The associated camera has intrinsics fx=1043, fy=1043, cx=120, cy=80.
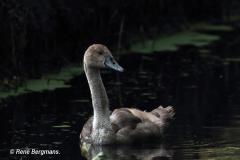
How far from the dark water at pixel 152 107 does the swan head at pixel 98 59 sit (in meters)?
1.00

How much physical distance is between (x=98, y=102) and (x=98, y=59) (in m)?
0.62

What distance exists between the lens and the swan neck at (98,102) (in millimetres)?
13812

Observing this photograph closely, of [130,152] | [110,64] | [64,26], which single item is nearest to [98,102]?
[110,64]

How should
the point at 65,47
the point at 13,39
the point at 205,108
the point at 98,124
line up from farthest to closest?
the point at 65,47 → the point at 13,39 → the point at 205,108 → the point at 98,124

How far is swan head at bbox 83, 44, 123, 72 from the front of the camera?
14305 millimetres

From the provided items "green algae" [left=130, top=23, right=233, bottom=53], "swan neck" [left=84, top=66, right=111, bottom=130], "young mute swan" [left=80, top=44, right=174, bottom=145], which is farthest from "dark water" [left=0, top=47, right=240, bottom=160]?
"green algae" [left=130, top=23, right=233, bottom=53]

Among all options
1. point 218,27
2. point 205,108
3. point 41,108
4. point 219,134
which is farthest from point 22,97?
point 218,27

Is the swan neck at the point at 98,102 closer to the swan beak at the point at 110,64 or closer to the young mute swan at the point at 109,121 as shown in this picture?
the young mute swan at the point at 109,121

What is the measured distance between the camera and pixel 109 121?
546 inches

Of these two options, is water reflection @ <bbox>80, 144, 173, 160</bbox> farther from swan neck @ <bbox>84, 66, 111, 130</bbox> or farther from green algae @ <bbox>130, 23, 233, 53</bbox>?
green algae @ <bbox>130, 23, 233, 53</bbox>

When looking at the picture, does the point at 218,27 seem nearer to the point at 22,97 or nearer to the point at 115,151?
the point at 22,97

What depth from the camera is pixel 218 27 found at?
26203 millimetres

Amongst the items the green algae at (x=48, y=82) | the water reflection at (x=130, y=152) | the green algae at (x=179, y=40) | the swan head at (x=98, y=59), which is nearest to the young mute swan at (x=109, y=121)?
the swan head at (x=98, y=59)

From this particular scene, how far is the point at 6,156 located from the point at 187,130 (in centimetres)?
275
